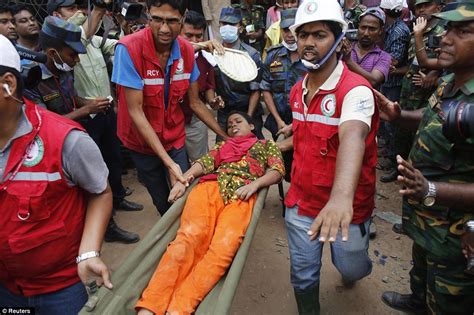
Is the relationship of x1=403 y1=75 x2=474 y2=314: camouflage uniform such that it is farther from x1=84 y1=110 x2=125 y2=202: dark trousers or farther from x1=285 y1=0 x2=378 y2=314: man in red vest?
x1=84 y1=110 x2=125 y2=202: dark trousers

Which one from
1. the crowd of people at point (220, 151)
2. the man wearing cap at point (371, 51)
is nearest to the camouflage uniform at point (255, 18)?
the crowd of people at point (220, 151)

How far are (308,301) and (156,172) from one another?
1.46 meters

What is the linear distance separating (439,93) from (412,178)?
24.1 inches

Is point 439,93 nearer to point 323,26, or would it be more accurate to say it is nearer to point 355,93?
point 355,93

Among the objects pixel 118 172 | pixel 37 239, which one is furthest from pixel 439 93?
pixel 118 172

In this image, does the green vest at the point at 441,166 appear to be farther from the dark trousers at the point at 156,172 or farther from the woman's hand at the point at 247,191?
the dark trousers at the point at 156,172

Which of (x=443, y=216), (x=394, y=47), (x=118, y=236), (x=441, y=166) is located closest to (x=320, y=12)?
(x=441, y=166)

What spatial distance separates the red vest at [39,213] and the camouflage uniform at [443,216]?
1.71 meters

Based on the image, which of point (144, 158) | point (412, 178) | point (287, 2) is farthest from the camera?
point (287, 2)

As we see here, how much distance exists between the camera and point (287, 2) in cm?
470

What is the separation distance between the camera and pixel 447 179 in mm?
1849

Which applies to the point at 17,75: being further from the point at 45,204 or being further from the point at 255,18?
the point at 255,18

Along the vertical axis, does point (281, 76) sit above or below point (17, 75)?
below

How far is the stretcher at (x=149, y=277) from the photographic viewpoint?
181 cm
